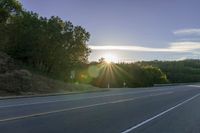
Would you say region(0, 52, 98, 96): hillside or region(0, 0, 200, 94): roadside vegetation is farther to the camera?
region(0, 0, 200, 94): roadside vegetation

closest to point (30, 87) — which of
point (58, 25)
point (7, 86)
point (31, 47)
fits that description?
point (7, 86)

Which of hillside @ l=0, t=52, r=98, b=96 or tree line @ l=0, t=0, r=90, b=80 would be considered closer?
hillside @ l=0, t=52, r=98, b=96

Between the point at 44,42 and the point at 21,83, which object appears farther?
the point at 44,42

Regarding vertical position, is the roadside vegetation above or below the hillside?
above

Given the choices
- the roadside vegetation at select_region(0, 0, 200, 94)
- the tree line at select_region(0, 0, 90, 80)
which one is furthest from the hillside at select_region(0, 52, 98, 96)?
the tree line at select_region(0, 0, 90, 80)

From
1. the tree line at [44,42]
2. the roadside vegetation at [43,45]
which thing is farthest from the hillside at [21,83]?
the tree line at [44,42]

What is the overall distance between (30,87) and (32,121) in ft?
83.0

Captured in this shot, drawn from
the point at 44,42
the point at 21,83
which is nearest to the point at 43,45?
the point at 44,42

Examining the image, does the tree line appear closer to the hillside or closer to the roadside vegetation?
the roadside vegetation

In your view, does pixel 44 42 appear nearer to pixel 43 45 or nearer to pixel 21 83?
pixel 43 45

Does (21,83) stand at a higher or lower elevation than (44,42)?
lower

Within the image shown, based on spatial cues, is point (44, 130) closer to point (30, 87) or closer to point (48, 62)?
point (30, 87)

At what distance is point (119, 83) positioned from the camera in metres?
77.8

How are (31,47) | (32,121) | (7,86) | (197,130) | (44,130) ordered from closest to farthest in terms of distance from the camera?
(44,130), (197,130), (32,121), (7,86), (31,47)
